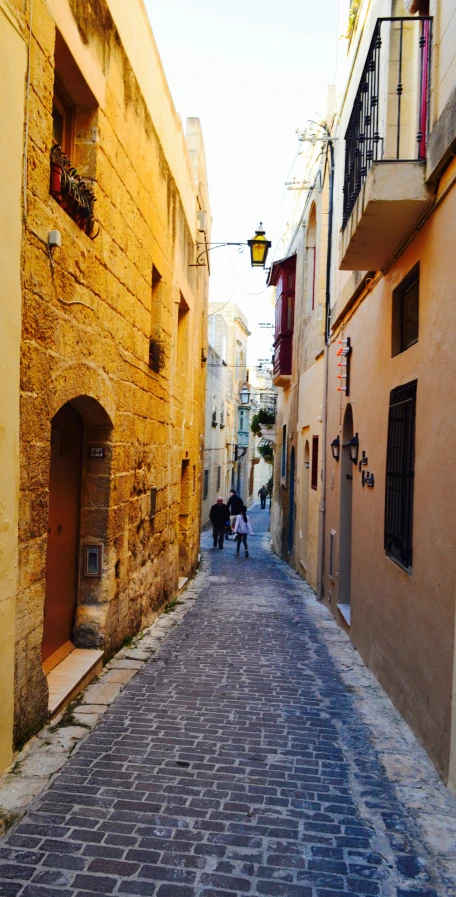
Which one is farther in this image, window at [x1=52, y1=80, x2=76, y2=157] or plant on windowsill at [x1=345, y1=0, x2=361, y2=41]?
plant on windowsill at [x1=345, y1=0, x2=361, y2=41]

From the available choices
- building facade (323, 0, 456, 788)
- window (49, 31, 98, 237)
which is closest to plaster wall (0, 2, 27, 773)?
window (49, 31, 98, 237)

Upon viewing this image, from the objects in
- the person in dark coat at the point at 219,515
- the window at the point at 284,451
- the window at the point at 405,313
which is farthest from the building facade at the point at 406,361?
the person in dark coat at the point at 219,515

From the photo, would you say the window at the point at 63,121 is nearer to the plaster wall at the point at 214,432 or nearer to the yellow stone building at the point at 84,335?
the yellow stone building at the point at 84,335

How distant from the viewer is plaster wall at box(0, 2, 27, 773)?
11.1ft

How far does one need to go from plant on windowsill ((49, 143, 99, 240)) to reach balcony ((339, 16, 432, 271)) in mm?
1978

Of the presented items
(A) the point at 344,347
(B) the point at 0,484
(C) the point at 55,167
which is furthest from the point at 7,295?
(A) the point at 344,347

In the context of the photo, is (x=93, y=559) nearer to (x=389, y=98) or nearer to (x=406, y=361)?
(x=406, y=361)

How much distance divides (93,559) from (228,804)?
276cm

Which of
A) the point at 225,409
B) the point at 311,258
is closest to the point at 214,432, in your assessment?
the point at 225,409

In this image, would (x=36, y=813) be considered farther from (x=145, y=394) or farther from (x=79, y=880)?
(x=145, y=394)

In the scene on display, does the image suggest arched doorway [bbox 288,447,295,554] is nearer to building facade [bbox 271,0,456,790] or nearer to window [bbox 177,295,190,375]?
window [bbox 177,295,190,375]

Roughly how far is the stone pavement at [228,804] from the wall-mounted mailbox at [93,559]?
95cm

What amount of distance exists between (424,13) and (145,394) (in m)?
4.31

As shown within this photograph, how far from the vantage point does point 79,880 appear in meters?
2.78
